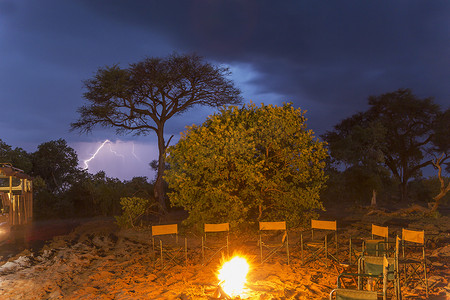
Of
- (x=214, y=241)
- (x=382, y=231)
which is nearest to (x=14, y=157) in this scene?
(x=214, y=241)

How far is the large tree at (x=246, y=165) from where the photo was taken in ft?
37.7

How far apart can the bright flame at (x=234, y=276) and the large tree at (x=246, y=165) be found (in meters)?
3.09

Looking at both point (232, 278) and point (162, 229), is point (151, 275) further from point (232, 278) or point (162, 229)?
point (232, 278)

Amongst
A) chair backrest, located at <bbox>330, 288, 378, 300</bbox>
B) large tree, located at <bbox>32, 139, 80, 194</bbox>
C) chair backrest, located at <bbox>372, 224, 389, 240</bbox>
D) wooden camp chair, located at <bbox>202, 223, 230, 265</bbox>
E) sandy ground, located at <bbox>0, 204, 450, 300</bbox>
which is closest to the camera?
chair backrest, located at <bbox>330, 288, 378, 300</bbox>

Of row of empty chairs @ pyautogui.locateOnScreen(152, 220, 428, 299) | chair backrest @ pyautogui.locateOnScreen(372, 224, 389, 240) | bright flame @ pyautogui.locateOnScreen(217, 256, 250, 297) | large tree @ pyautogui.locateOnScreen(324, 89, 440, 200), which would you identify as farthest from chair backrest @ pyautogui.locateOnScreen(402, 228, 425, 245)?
large tree @ pyautogui.locateOnScreen(324, 89, 440, 200)

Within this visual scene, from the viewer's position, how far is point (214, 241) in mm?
12883

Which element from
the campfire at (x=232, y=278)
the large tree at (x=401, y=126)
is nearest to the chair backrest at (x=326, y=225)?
the campfire at (x=232, y=278)

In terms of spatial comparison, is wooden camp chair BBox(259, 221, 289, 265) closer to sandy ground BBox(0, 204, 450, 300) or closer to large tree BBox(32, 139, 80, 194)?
sandy ground BBox(0, 204, 450, 300)

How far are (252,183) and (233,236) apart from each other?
2.16 meters

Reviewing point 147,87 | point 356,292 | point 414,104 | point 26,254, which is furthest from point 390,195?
point 356,292

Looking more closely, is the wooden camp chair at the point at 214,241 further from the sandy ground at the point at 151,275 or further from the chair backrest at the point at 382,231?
the chair backrest at the point at 382,231

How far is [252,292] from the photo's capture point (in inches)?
265

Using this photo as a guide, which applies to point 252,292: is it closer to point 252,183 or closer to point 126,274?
point 126,274

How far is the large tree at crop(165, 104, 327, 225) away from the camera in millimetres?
11477
